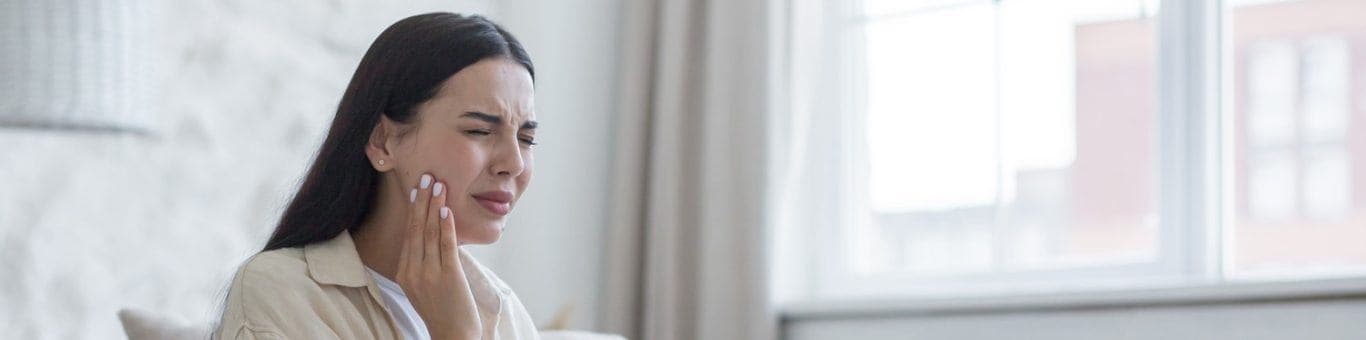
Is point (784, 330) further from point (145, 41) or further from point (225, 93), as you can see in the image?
point (145, 41)

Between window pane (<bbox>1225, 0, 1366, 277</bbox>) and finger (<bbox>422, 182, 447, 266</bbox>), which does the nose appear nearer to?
finger (<bbox>422, 182, 447, 266</bbox>)

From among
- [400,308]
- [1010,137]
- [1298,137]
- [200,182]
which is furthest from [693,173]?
[400,308]

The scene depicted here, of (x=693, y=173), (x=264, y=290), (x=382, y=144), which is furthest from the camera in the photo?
(x=693, y=173)

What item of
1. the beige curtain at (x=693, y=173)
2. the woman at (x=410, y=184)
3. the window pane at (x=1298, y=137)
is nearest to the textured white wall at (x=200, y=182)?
the beige curtain at (x=693, y=173)

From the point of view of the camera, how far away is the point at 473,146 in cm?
169

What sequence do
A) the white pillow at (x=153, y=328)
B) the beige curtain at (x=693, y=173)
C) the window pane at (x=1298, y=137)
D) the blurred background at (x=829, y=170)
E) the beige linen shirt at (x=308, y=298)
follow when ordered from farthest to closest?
the beige curtain at (x=693, y=173) → the window pane at (x=1298, y=137) → the blurred background at (x=829, y=170) → the white pillow at (x=153, y=328) → the beige linen shirt at (x=308, y=298)

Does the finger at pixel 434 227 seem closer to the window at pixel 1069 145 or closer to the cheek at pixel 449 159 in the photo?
the cheek at pixel 449 159

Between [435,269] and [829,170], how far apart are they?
7.16 feet

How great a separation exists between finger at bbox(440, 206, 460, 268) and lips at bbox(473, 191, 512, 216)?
0.14 feet

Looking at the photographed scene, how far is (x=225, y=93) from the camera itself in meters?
3.18

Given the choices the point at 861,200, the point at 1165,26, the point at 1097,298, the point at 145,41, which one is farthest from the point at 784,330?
the point at 145,41

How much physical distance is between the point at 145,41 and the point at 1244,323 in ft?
6.38

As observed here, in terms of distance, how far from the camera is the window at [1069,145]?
10.3ft

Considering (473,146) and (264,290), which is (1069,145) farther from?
(264,290)
